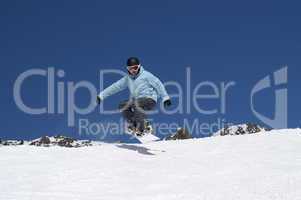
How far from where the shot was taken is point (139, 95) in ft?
42.0

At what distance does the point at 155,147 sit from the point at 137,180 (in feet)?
13.7

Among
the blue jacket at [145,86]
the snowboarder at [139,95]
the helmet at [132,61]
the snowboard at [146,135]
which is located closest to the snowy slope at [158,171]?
the snowboard at [146,135]

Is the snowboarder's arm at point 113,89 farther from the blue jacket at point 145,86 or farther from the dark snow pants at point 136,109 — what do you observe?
the dark snow pants at point 136,109

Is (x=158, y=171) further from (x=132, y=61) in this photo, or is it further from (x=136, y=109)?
(x=132, y=61)

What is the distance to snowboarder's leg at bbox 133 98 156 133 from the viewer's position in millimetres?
12516

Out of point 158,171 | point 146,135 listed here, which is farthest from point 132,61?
point 158,171

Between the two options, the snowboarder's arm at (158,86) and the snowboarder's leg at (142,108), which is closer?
the snowboarder's leg at (142,108)

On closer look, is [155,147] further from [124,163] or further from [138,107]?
[124,163]

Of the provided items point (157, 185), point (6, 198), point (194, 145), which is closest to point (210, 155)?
point (194, 145)

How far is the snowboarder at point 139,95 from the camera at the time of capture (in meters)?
12.6

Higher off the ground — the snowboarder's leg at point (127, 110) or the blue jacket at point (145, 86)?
the blue jacket at point (145, 86)

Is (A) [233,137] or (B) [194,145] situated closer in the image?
(B) [194,145]

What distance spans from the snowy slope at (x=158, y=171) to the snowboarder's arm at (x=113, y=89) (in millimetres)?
1442

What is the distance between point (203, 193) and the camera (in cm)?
731
